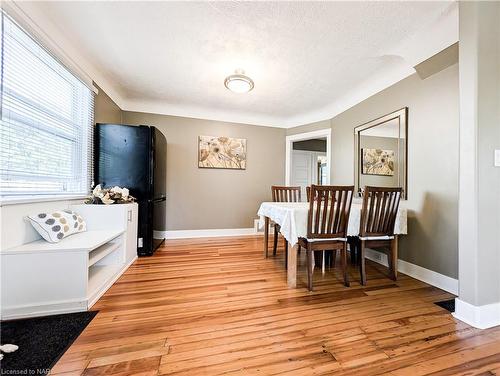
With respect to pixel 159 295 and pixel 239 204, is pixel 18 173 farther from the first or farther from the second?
pixel 239 204

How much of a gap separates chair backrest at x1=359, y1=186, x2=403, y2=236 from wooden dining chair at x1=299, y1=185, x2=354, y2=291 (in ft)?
0.60

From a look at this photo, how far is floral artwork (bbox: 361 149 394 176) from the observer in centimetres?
270

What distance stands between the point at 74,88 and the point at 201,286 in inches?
102

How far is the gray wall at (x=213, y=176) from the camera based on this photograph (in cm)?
386

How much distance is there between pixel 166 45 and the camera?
86.4 inches

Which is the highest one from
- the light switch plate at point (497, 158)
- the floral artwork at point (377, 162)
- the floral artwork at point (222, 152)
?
the floral artwork at point (222, 152)

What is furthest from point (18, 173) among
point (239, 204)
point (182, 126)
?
point (239, 204)

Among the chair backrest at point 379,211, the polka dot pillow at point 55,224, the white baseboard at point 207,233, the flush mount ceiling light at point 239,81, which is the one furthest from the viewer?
the white baseboard at point 207,233

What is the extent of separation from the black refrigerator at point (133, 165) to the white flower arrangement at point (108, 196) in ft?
0.79

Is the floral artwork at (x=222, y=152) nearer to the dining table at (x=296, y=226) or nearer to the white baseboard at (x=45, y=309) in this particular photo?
the dining table at (x=296, y=226)

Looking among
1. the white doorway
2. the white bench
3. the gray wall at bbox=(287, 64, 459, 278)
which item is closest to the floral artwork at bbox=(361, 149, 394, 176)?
the gray wall at bbox=(287, 64, 459, 278)

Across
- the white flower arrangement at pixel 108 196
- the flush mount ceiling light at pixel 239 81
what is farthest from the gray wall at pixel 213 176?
the flush mount ceiling light at pixel 239 81

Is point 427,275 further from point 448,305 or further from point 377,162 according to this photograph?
point 377,162

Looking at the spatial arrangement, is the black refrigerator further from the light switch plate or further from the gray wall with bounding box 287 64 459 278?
the light switch plate
